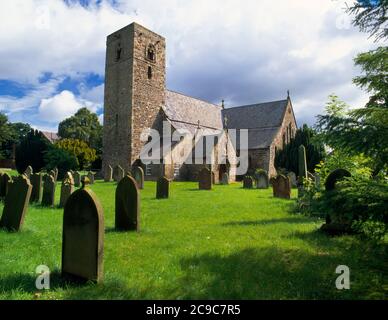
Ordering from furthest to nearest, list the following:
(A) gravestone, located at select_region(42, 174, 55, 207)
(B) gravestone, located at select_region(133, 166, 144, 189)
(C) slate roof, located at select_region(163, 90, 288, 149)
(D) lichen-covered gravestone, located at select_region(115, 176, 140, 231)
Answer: (C) slate roof, located at select_region(163, 90, 288, 149) < (B) gravestone, located at select_region(133, 166, 144, 189) < (A) gravestone, located at select_region(42, 174, 55, 207) < (D) lichen-covered gravestone, located at select_region(115, 176, 140, 231)

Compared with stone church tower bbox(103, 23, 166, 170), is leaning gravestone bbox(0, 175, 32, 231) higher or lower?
lower

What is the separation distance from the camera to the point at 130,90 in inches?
1085

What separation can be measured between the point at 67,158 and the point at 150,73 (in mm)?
11323

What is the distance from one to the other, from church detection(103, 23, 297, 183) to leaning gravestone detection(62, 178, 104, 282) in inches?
843

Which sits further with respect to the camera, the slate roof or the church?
the slate roof

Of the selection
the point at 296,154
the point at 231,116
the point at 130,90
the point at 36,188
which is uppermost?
the point at 130,90

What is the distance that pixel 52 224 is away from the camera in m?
6.63

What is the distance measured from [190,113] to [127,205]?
88.5ft

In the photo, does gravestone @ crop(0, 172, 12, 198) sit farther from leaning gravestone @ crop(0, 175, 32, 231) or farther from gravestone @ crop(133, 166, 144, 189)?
gravestone @ crop(133, 166, 144, 189)

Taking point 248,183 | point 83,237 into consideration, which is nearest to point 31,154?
point 248,183

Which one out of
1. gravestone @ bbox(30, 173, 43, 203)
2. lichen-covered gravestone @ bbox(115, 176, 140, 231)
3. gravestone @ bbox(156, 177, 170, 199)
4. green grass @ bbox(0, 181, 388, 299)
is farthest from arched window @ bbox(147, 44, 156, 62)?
lichen-covered gravestone @ bbox(115, 176, 140, 231)

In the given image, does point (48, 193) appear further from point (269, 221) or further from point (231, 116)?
point (231, 116)

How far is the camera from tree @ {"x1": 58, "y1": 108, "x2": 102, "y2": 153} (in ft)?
166
